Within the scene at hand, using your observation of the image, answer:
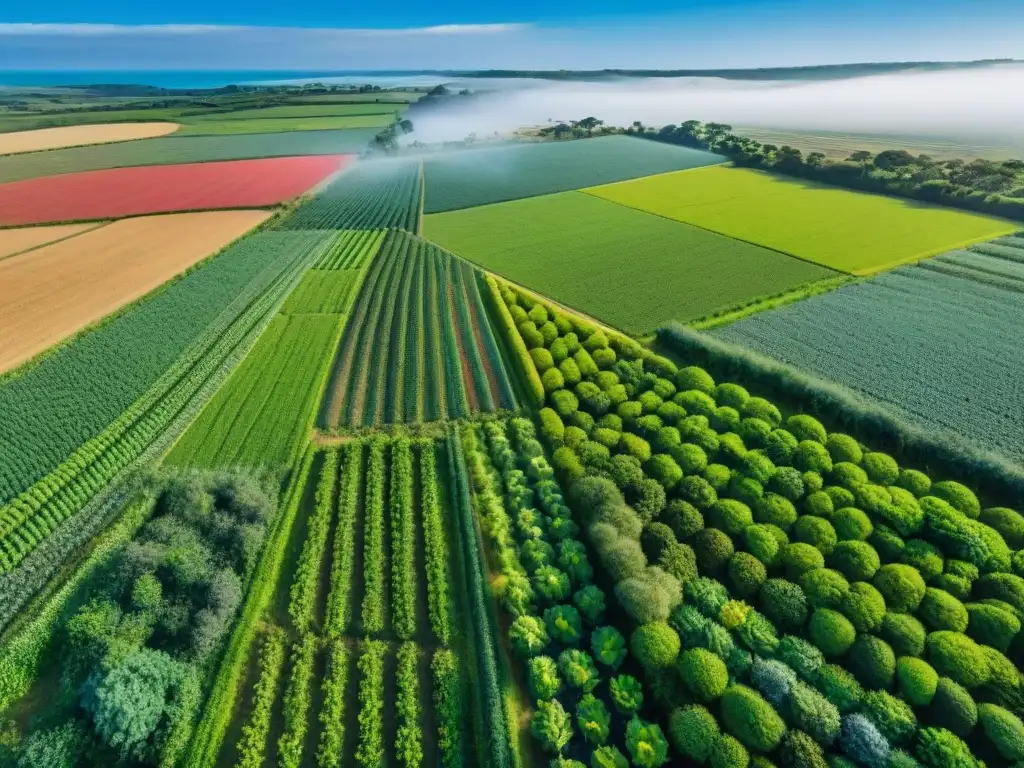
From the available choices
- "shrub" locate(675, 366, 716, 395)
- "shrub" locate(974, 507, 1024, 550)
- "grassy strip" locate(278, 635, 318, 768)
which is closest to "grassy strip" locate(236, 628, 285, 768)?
"grassy strip" locate(278, 635, 318, 768)

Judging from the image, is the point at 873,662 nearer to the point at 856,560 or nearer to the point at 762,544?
the point at 856,560

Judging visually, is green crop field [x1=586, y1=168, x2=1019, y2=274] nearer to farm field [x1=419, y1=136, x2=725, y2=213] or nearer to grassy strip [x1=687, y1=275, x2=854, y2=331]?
grassy strip [x1=687, y1=275, x2=854, y2=331]

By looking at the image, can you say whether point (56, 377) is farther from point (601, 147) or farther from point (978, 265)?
point (601, 147)

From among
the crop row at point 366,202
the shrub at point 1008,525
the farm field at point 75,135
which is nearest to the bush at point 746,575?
the shrub at point 1008,525

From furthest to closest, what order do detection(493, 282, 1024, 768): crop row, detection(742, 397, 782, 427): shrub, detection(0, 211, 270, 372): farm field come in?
detection(0, 211, 270, 372): farm field
detection(742, 397, 782, 427): shrub
detection(493, 282, 1024, 768): crop row

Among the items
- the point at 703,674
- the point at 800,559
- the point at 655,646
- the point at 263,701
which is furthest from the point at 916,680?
the point at 263,701

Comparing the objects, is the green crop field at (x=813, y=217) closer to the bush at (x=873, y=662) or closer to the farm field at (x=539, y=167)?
the farm field at (x=539, y=167)

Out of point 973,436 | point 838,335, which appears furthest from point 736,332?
point 973,436
